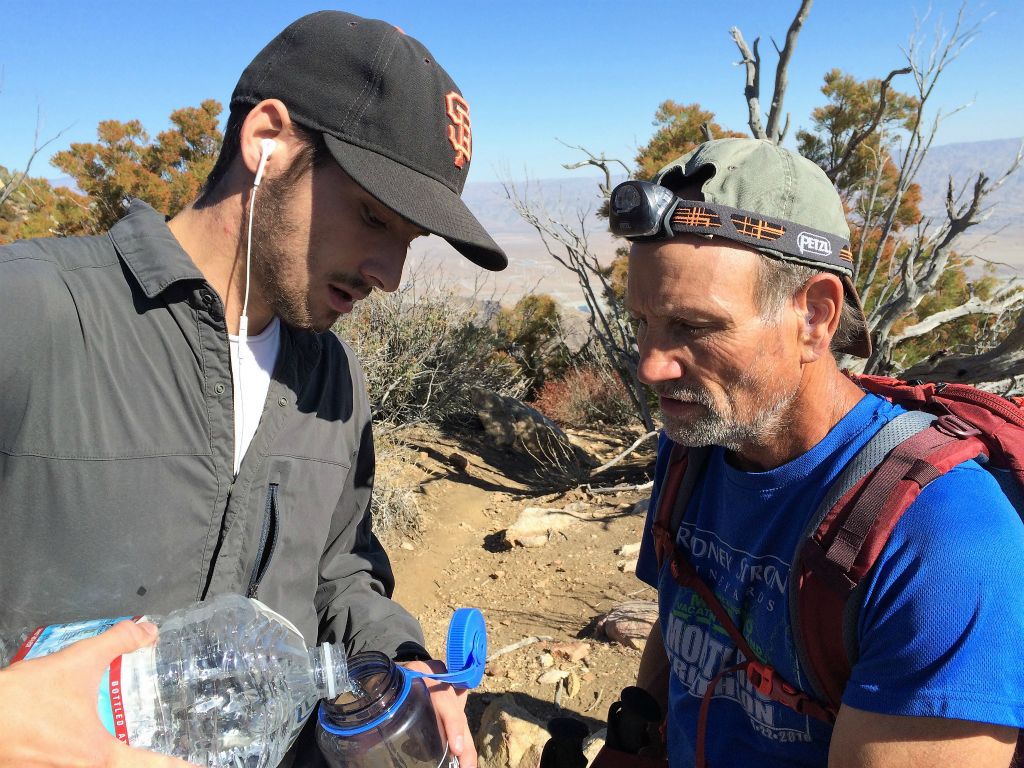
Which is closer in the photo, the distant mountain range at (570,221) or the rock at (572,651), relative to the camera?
the rock at (572,651)

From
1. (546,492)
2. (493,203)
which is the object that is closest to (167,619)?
(546,492)

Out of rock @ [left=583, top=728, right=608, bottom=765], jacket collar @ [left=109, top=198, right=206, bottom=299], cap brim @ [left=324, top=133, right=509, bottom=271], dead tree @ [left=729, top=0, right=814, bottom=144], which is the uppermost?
dead tree @ [left=729, top=0, right=814, bottom=144]

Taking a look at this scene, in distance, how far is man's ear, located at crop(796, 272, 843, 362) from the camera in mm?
1535

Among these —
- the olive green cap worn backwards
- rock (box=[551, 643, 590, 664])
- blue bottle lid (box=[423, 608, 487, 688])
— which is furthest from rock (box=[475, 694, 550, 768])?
the olive green cap worn backwards

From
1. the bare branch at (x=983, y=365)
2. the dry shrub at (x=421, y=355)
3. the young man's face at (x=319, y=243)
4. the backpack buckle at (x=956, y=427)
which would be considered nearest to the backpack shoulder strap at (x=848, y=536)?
the backpack buckle at (x=956, y=427)

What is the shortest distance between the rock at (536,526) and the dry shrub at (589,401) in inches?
137

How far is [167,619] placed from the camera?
1.45 m

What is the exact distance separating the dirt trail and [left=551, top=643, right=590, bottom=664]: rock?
0.02m

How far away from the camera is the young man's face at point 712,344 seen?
4.90 feet

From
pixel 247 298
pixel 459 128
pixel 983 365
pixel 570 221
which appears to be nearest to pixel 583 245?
pixel 570 221

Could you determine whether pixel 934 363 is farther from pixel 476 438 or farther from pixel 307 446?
pixel 307 446

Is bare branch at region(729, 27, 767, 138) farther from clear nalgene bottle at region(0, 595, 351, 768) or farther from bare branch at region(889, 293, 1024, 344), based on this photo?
clear nalgene bottle at region(0, 595, 351, 768)

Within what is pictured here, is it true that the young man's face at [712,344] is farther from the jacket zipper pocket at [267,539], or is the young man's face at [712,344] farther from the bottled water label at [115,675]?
the bottled water label at [115,675]

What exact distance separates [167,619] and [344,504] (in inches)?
20.4
